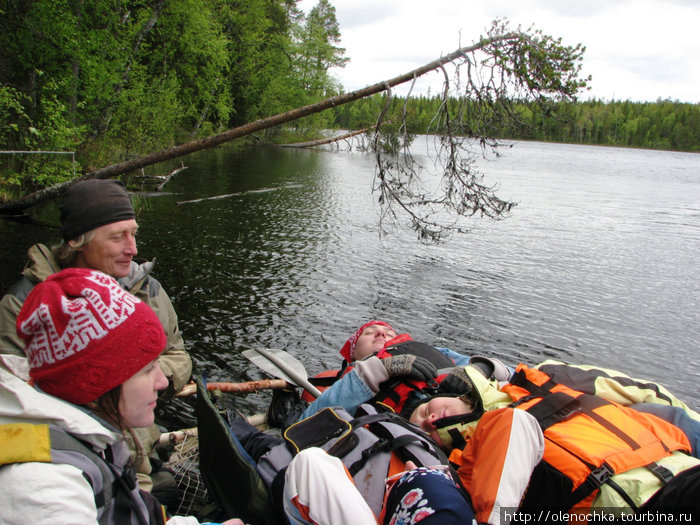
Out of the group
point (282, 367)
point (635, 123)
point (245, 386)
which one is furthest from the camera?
point (635, 123)

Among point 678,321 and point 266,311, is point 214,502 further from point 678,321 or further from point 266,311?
point 678,321

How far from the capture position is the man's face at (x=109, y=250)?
3.09m

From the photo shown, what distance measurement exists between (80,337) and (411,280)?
10.1 m

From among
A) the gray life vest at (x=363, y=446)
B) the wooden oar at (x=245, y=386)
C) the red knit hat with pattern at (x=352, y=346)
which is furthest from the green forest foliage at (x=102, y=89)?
the gray life vest at (x=363, y=446)

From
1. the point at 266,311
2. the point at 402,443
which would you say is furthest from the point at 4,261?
the point at 402,443

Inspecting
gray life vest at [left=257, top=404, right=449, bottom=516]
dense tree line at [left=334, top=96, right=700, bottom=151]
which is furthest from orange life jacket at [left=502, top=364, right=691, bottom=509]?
dense tree line at [left=334, top=96, right=700, bottom=151]

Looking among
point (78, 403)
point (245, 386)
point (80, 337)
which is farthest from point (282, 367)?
point (80, 337)

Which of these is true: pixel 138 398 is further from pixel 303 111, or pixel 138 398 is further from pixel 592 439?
pixel 303 111

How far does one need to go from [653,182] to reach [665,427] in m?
41.9

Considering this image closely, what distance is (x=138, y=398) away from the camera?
1916mm

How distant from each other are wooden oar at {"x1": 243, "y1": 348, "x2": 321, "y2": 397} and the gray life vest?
1.70 metres

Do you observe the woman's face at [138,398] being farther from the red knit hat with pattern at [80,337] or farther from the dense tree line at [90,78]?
the dense tree line at [90,78]

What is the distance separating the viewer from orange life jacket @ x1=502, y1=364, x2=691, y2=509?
9.56ft

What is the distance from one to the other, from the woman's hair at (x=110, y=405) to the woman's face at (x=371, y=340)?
11.3 ft
